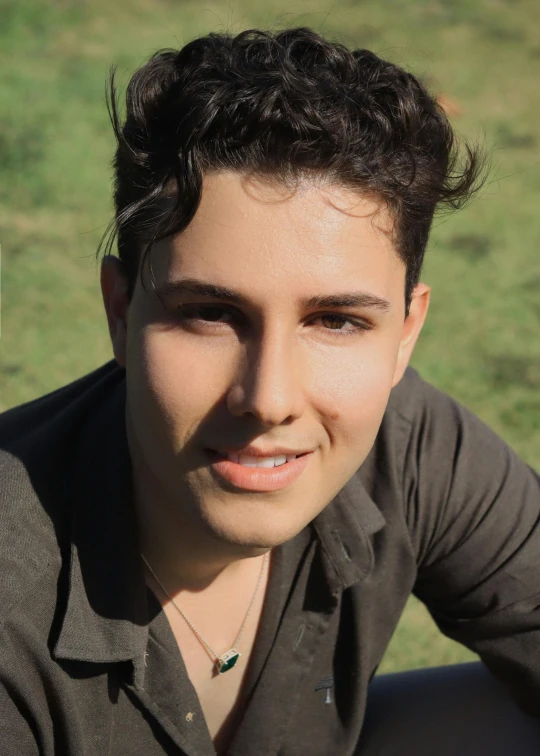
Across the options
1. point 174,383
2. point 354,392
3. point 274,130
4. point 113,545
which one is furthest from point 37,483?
point 274,130

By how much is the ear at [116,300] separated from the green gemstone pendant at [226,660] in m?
0.75

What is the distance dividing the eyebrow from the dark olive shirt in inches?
20.9

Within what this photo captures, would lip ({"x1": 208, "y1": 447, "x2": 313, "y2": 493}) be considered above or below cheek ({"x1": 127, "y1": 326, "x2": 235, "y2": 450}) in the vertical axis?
below

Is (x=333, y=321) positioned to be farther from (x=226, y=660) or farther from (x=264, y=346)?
(x=226, y=660)

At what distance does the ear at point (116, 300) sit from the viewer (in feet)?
8.08

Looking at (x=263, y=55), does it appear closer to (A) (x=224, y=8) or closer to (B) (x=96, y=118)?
(B) (x=96, y=118)

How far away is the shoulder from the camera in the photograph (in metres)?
2.24

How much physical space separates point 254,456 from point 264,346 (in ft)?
0.80

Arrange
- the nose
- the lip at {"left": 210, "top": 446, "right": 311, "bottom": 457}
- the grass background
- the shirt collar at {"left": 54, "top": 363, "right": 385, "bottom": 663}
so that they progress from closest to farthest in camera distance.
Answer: the nose, the lip at {"left": 210, "top": 446, "right": 311, "bottom": 457}, the shirt collar at {"left": 54, "top": 363, "right": 385, "bottom": 663}, the grass background

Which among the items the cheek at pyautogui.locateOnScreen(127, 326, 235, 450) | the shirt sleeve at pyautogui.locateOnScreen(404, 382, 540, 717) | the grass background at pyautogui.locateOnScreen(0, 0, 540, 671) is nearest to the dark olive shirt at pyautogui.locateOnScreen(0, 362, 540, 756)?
the shirt sleeve at pyautogui.locateOnScreen(404, 382, 540, 717)

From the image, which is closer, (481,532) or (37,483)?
(37,483)

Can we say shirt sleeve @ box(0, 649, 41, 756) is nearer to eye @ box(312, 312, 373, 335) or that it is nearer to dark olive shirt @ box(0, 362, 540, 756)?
dark olive shirt @ box(0, 362, 540, 756)

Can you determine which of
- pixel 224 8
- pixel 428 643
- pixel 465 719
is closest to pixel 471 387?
pixel 428 643

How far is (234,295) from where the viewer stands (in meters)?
2.11
